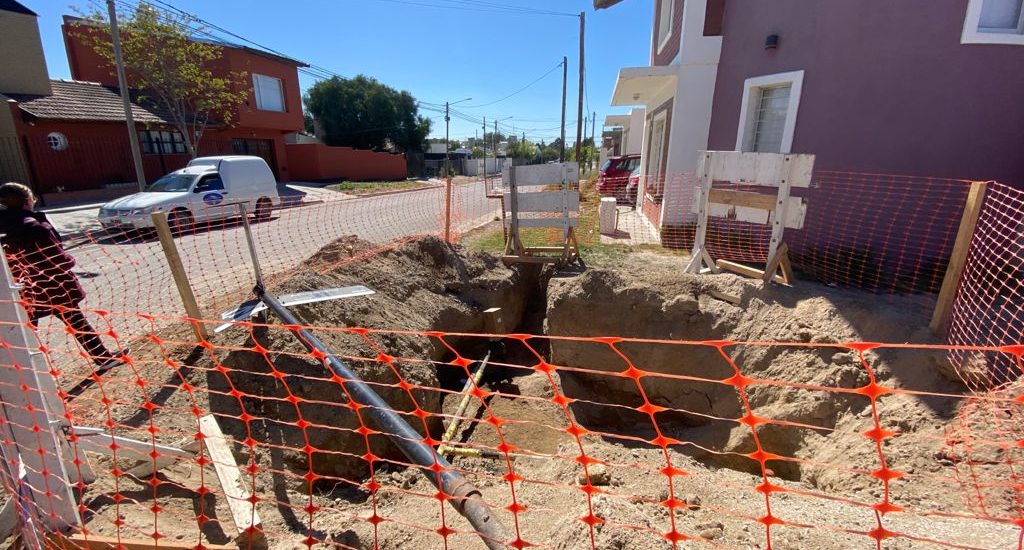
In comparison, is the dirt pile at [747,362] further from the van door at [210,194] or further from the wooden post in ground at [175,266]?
the van door at [210,194]

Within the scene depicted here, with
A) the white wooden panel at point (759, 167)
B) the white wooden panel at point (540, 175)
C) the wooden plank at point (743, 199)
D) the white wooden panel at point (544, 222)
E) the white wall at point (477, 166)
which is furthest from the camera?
the white wall at point (477, 166)

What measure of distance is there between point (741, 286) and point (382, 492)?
4441mm

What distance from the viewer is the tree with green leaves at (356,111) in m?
34.0

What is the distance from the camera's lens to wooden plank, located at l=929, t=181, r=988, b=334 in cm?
395

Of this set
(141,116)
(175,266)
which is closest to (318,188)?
(141,116)

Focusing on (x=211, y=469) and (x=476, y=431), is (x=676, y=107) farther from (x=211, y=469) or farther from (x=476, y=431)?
(x=211, y=469)

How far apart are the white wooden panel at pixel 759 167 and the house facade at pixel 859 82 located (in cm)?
214

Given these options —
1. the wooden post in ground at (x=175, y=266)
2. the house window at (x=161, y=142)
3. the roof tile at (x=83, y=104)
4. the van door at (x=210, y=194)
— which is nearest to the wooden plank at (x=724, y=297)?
the wooden post in ground at (x=175, y=266)

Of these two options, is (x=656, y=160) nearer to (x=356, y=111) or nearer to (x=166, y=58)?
(x=166, y=58)

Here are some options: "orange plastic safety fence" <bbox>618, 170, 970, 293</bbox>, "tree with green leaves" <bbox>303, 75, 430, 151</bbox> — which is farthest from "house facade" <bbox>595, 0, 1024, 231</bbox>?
"tree with green leaves" <bbox>303, 75, 430, 151</bbox>

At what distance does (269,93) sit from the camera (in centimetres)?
2362

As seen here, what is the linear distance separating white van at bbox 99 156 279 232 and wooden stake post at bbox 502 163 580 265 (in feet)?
16.5

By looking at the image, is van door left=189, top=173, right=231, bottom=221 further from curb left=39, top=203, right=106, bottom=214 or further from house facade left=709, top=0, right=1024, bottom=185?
house facade left=709, top=0, right=1024, bottom=185

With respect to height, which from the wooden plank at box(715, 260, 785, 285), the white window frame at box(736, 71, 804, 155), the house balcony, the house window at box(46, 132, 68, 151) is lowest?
the wooden plank at box(715, 260, 785, 285)
